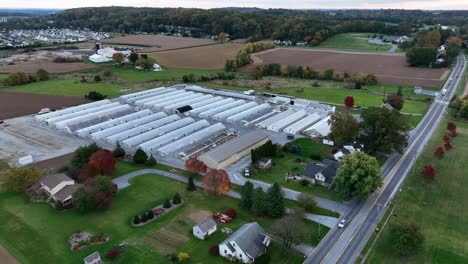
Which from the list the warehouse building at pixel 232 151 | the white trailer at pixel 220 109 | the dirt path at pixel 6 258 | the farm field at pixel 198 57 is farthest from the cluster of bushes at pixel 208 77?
the dirt path at pixel 6 258

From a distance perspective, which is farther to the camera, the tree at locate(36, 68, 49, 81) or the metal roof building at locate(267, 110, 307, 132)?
the tree at locate(36, 68, 49, 81)

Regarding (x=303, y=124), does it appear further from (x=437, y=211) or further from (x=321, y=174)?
(x=437, y=211)

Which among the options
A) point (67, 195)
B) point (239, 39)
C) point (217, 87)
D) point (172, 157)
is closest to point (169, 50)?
point (239, 39)

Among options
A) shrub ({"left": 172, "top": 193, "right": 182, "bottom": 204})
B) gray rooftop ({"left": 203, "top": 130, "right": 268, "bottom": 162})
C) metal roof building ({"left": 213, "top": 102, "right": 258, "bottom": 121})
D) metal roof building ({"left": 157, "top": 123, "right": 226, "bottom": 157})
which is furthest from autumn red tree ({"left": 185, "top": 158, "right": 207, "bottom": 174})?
metal roof building ({"left": 213, "top": 102, "right": 258, "bottom": 121})

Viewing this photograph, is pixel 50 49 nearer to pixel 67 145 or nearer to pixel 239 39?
pixel 239 39

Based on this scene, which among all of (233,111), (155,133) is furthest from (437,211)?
(155,133)

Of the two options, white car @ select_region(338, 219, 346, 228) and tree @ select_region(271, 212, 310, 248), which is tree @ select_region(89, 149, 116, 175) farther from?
white car @ select_region(338, 219, 346, 228)
